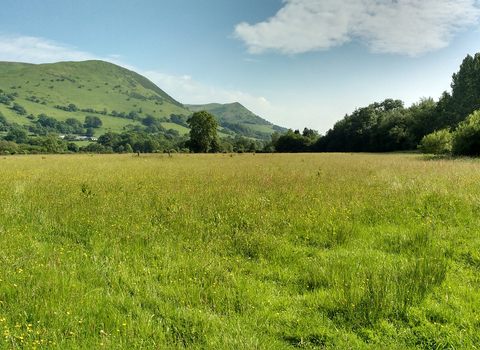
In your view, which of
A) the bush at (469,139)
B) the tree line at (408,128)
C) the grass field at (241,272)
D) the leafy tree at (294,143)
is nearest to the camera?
the grass field at (241,272)

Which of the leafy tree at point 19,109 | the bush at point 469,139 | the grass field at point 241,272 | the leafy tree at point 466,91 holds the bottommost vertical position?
the grass field at point 241,272

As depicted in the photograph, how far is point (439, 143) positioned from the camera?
1007 inches

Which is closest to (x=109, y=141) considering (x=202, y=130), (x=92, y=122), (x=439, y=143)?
(x=202, y=130)

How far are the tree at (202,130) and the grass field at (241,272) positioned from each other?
169ft

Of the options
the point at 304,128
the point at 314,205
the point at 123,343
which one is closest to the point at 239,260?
the point at 123,343

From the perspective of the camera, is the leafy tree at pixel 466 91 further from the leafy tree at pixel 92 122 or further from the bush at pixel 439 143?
the leafy tree at pixel 92 122

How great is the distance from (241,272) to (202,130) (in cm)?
5661

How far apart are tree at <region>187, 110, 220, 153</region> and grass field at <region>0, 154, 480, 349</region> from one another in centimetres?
5152

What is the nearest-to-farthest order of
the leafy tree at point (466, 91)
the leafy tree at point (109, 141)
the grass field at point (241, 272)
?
1. the grass field at point (241, 272)
2. the leafy tree at point (466, 91)
3. the leafy tree at point (109, 141)

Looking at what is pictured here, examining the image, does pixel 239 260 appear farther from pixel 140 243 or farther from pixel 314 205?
pixel 314 205

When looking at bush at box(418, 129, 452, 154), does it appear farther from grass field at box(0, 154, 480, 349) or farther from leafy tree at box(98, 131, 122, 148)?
leafy tree at box(98, 131, 122, 148)

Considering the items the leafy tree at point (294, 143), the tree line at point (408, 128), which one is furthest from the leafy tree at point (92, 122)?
the leafy tree at point (294, 143)

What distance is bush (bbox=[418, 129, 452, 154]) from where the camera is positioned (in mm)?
24688

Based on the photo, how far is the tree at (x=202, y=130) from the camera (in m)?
57.1
